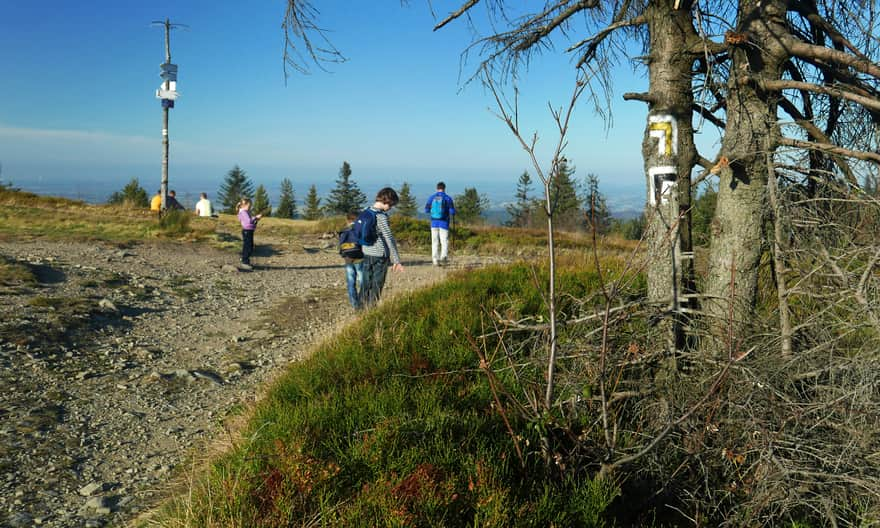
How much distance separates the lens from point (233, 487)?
3004 millimetres

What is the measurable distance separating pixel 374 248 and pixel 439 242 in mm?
5437

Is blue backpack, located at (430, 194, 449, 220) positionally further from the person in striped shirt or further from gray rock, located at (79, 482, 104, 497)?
gray rock, located at (79, 482, 104, 497)

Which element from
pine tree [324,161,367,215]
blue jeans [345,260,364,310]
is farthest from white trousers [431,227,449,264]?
pine tree [324,161,367,215]

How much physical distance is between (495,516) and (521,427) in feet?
4.06

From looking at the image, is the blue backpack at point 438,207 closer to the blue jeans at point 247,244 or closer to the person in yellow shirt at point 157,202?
the blue jeans at point 247,244

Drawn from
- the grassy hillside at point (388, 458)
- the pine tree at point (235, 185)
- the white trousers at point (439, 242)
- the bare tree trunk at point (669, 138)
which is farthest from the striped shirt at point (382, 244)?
the pine tree at point (235, 185)

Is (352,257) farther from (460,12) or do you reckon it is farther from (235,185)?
(235,185)

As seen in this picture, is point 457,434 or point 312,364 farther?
point 312,364

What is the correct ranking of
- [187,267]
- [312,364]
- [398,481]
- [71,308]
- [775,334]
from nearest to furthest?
[398,481], [775,334], [312,364], [71,308], [187,267]

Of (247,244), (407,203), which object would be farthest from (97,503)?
(407,203)

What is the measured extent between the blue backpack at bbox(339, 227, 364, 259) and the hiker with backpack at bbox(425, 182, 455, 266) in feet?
15.3

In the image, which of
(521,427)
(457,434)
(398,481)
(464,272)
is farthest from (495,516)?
(464,272)

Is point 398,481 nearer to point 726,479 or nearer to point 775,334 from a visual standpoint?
point 726,479

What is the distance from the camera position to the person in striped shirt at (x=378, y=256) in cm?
824
